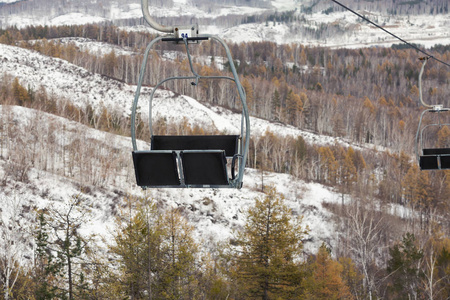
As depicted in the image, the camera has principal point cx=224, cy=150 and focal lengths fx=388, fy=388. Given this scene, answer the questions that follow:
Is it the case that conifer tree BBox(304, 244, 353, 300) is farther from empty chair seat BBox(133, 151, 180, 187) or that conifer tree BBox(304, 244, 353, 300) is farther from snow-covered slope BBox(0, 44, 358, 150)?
snow-covered slope BBox(0, 44, 358, 150)

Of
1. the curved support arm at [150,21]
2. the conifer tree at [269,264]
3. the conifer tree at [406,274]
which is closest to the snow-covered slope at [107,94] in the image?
the conifer tree at [406,274]

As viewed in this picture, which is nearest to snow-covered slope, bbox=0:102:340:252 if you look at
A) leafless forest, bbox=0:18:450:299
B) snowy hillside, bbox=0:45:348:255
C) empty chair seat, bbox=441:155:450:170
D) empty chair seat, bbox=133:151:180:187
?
snowy hillside, bbox=0:45:348:255

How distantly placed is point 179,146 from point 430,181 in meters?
45.5

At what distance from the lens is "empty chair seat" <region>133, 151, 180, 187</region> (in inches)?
146

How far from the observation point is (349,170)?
5066 cm

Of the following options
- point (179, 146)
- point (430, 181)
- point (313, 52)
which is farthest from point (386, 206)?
point (313, 52)

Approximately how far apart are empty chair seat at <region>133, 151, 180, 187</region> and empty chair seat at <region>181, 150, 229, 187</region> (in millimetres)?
111

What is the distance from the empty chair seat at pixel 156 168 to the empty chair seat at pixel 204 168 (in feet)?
0.37

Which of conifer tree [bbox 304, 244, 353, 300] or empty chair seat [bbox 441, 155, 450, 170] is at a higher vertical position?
empty chair seat [bbox 441, 155, 450, 170]

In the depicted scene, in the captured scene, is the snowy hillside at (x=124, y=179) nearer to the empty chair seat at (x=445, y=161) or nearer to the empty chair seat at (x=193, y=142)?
the empty chair seat at (x=193, y=142)

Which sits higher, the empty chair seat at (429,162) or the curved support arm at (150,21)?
the curved support arm at (150,21)

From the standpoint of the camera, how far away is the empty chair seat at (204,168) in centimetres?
364

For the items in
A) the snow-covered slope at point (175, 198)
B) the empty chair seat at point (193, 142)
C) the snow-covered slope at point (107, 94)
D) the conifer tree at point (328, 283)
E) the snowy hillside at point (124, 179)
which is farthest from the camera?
the snow-covered slope at point (107, 94)

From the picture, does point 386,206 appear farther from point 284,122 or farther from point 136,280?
point 284,122
